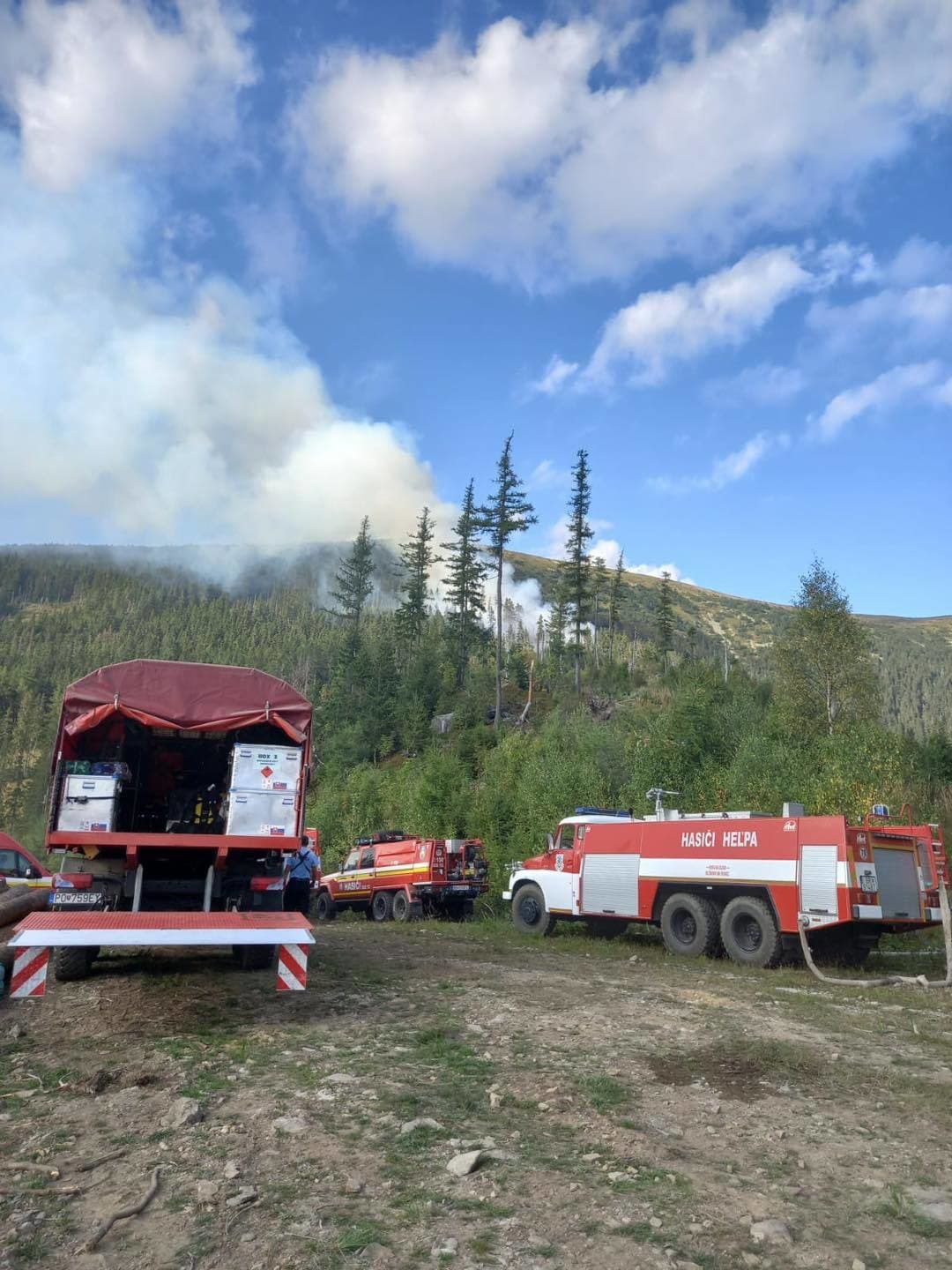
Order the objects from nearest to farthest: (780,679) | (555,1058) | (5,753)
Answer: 1. (555,1058)
2. (780,679)
3. (5,753)

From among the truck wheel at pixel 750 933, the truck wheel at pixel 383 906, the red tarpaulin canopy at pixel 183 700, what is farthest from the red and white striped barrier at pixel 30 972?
the truck wheel at pixel 383 906

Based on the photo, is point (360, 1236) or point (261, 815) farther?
point (261, 815)

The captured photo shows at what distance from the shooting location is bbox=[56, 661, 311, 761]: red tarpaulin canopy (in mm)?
9414

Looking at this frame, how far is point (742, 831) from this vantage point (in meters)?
14.0

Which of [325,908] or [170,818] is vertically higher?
[170,818]

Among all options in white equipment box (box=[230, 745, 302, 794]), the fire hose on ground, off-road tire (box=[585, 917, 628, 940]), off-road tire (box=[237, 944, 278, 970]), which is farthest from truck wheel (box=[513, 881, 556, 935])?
white equipment box (box=[230, 745, 302, 794])

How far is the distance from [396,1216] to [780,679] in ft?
102

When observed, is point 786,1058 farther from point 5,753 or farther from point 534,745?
point 5,753

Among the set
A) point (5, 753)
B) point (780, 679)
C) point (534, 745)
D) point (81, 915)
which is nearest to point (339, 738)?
point (534, 745)

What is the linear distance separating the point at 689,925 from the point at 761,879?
2.07m

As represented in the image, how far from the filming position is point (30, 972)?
266 inches

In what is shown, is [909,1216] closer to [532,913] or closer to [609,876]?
[609,876]

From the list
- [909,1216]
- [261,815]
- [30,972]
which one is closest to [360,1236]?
[909,1216]

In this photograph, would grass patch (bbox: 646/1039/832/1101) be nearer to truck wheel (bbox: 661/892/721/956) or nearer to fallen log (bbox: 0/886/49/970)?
truck wheel (bbox: 661/892/721/956)
